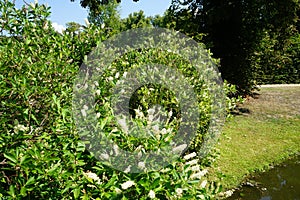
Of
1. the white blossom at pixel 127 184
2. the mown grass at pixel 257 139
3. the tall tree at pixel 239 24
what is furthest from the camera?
the tall tree at pixel 239 24

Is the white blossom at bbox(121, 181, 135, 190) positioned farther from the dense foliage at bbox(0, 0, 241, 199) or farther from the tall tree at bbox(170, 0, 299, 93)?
the tall tree at bbox(170, 0, 299, 93)

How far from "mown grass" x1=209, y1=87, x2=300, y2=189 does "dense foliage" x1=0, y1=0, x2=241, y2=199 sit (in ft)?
7.85

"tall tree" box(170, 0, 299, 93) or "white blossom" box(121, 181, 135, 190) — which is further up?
"tall tree" box(170, 0, 299, 93)

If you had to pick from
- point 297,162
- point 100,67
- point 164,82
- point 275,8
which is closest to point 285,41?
point 275,8

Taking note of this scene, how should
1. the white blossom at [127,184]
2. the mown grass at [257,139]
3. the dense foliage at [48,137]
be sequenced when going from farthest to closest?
the mown grass at [257,139] → the dense foliage at [48,137] → the white blossom at [127,184]

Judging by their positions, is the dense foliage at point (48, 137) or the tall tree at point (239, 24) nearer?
the dense foliage at point (48, 137)

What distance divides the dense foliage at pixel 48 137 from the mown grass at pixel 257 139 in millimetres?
2393

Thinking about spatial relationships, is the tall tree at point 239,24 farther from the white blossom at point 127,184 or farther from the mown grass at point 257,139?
the white blossom at point 127,184

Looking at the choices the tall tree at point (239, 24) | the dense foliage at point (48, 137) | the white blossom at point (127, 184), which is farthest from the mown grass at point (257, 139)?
the white blossom at point (127, 184)

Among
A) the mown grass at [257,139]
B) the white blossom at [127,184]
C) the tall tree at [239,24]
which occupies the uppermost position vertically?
the tall tree at [239,24]

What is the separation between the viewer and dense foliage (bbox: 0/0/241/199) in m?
1.49

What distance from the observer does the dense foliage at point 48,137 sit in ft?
4.90

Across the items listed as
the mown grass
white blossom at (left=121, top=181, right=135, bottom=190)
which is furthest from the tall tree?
white blossom at (left=121, top=181, right=135, bottom=190)

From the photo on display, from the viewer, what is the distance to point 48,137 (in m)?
1.71
